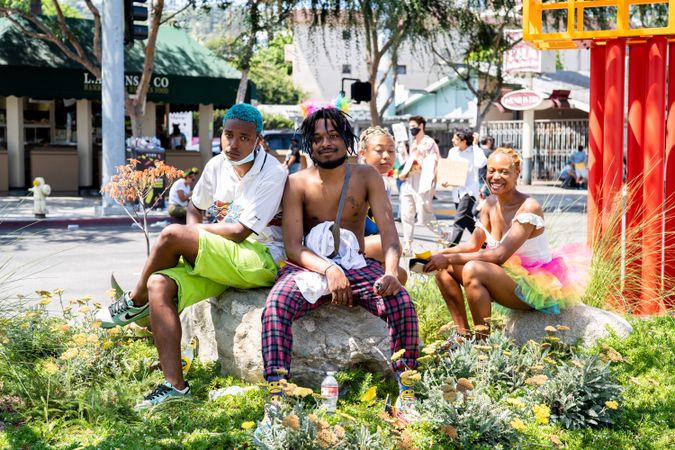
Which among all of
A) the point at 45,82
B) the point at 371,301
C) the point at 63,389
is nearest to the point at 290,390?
the point at 371,301

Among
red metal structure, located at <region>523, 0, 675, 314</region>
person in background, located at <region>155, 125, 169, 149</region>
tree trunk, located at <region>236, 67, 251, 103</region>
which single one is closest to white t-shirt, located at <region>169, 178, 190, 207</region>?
red metal structure, located at <region>523, 0, 675, 314</region>

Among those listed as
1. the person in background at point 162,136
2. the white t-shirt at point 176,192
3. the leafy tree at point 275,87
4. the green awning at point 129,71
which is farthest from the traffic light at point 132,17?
the leafy tree at point 275,87

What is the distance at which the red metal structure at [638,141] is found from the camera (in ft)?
20.4

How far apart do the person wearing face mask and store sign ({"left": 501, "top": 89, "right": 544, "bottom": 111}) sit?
18516mm

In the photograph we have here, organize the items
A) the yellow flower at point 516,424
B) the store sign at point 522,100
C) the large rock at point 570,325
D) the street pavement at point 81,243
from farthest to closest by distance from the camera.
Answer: the store sign at point 522,100
the street pavement at point 81,243
the large rock at point 570,325
the yellow flower at point 516,424

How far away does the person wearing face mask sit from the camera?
36.9ft

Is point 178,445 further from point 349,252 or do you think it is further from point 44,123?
point 44,123

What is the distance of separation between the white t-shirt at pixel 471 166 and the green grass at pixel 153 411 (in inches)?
233

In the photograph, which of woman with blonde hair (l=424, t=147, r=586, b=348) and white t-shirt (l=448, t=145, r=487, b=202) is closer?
woman with blonde hair (l=424, t=147, r=586, b=348)

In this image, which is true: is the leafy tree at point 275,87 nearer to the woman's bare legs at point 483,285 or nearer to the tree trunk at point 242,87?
the tree trunk at point 242,87

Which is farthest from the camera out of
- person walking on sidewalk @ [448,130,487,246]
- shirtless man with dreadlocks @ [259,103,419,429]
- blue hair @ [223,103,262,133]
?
person walking on sidewalk @ [448,130,487,246]

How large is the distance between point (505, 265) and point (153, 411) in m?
2.35

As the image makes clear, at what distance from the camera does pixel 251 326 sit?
15.5ft

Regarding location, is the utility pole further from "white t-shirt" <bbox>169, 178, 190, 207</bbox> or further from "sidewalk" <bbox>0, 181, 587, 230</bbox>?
"white t-shirt" <bbox>169, 178, 190, 207</bbox>
